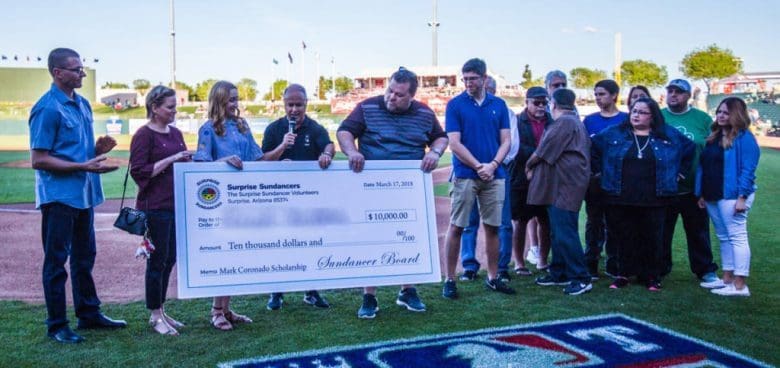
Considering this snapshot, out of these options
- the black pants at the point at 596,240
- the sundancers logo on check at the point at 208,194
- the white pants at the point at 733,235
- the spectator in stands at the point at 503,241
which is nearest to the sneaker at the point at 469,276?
the spectator in stands at the point at 503,241

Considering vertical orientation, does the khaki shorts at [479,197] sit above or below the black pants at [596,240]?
above

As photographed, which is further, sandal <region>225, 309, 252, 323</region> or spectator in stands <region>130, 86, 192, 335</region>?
sandal <region>225, 309, 252, 323</region>

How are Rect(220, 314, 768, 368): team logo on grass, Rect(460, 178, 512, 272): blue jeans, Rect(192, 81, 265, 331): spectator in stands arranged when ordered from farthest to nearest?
Rect(460, 178, 512, 272): blue jeans
Rect(192, 81, 265, 331): spectator in stands
Rect(220, 314, 768, 368): team logo on grass

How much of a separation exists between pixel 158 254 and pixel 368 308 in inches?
64.5

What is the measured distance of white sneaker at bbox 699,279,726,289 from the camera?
661cm

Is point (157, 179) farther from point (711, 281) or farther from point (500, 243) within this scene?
point (711, 281)

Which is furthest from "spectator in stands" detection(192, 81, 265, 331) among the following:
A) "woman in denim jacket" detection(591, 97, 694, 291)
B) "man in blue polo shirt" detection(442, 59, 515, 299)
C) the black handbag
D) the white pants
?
the white pants

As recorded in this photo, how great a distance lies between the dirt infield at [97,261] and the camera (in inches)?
260

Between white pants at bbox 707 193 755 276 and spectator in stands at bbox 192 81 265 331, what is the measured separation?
4223 mm

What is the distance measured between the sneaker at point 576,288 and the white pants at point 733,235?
1.28 meters

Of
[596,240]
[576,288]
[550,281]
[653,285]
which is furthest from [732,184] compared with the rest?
[550,281]

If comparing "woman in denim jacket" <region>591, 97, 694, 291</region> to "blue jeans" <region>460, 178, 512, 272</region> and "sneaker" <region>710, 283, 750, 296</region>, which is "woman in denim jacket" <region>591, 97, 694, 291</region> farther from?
"blue jeans" <region>460, 178, 512, 272</region>

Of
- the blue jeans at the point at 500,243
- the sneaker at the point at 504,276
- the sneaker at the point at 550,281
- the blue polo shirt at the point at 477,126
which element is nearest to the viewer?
the blue polo shirt at the point at 477,126

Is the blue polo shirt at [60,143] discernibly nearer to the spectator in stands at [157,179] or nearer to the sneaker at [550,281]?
the spectator in stands at [157,179]
